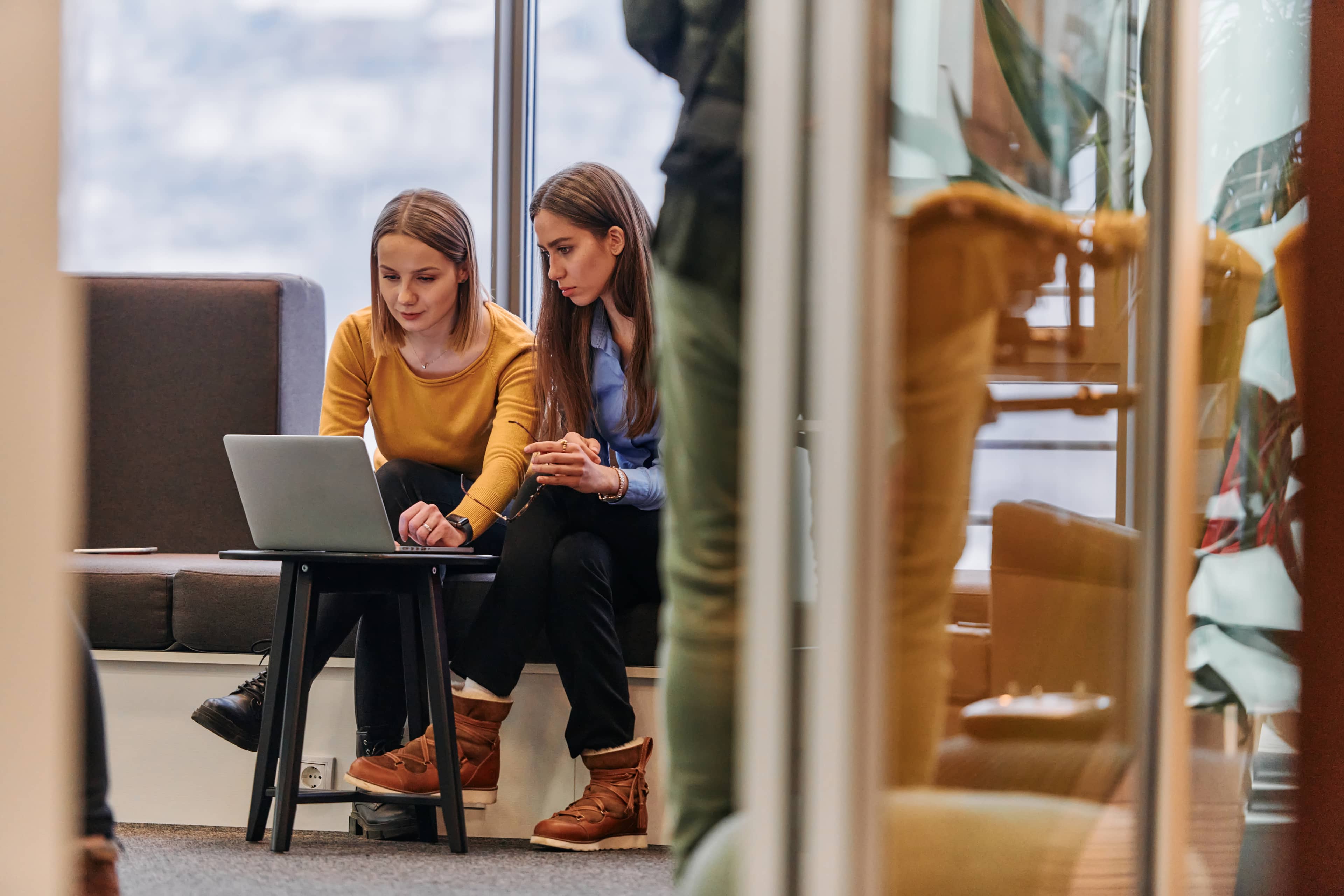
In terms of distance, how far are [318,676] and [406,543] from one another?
30 centimetres

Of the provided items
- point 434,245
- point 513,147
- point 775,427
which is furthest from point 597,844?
point 513,147

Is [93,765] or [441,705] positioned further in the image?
[441,705]

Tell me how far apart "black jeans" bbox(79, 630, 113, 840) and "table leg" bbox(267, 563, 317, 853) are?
2.35ft

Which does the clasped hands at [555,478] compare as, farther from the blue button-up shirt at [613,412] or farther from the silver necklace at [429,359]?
the silver necklace at [429,359]

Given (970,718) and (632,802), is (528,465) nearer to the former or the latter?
(632,802)

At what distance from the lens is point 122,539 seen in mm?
2508

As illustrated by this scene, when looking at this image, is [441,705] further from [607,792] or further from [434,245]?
[434,245]

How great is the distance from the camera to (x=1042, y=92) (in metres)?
0.77

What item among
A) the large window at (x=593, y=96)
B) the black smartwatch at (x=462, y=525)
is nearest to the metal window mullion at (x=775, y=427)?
the black smartwatch at (x=462, y=525)

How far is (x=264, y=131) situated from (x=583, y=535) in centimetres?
176

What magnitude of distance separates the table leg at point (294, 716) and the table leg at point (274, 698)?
0.04ft

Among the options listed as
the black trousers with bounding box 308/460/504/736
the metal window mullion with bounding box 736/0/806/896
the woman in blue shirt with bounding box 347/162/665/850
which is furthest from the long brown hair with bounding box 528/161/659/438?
the metal window mullion with bounding box 736/0/806/896

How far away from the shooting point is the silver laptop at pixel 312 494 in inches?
64.1

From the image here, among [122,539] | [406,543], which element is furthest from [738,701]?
[122,539]
